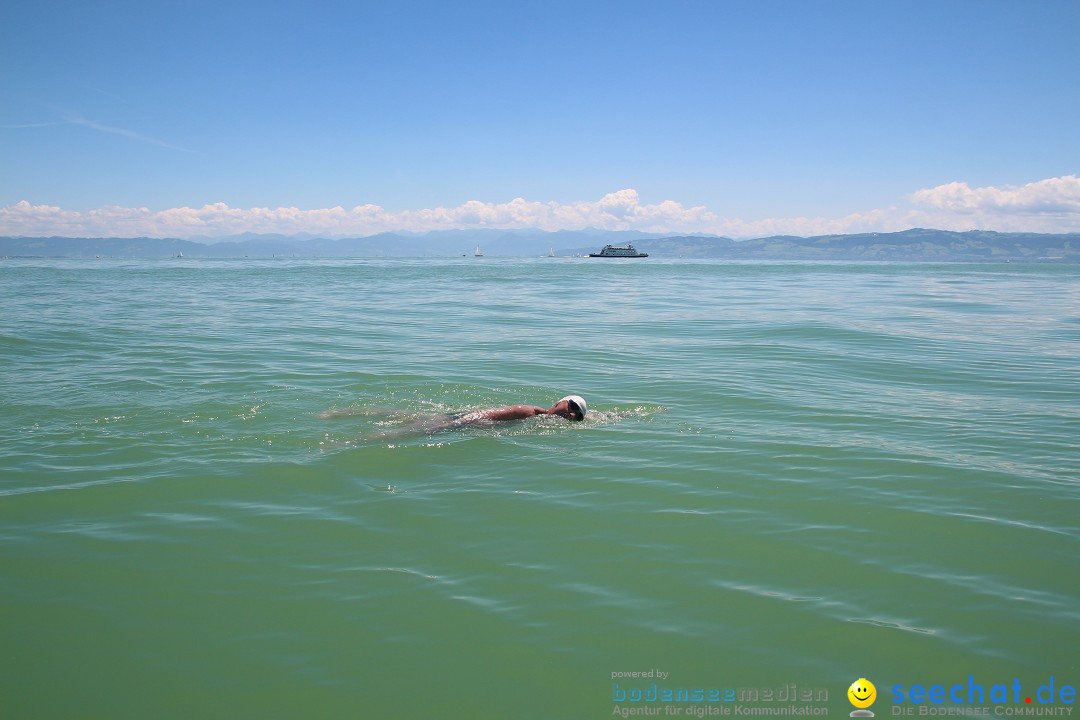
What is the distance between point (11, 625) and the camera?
4.93 metres

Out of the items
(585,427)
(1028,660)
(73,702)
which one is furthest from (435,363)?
(1028,660)

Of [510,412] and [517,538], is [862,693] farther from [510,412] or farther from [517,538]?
[510,412]

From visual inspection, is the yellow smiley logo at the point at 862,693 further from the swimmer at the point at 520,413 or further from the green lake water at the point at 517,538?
the swimmer at the point at 520,413

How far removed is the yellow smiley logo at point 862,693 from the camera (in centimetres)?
432

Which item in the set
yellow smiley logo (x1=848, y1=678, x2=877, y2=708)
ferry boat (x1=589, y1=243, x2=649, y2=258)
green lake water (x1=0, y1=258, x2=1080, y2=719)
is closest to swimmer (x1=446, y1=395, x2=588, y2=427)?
green lake water (x1=0, y1=258, x2=1080, y2=719)

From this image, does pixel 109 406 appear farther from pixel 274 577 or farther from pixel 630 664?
pixel 630 664

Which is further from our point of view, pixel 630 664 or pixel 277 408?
pixel 277 408

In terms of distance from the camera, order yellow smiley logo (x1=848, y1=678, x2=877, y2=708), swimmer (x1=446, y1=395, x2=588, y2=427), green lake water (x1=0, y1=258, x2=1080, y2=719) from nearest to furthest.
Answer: yellow smiley logo (x1=848, y1=678, x2=877, y2=708)
green lake water (x1=0, y1=258, x2=1080, y2=719)
swimmer (x1=446, y1=395, x2=588, y2=427)

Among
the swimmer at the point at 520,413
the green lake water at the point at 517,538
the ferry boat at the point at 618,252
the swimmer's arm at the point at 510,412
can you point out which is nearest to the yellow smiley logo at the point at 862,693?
the green lake water at the point at 517,538

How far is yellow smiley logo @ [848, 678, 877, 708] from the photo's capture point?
432cm

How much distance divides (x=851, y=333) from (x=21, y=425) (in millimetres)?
21540

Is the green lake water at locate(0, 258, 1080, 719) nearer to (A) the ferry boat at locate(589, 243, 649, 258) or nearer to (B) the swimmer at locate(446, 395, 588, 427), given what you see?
(B) the swimmer at locate(446, 395, 588, 427)

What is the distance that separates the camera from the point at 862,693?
4375 mm

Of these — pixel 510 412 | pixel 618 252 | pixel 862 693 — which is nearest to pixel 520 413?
pixel 510 412
